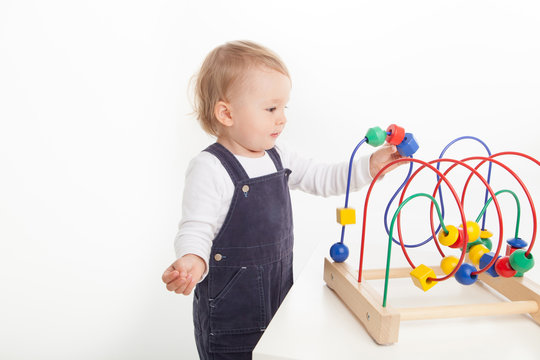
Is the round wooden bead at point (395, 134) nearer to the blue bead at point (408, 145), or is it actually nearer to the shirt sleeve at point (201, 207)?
the blue bead at point (408, 145)

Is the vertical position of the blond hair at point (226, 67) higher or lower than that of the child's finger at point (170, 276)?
higher

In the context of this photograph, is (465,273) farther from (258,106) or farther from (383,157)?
(258,106)

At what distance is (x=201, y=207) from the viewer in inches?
32.0

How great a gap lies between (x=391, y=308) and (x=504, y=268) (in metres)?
0.19

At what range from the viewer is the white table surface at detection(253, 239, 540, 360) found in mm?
581

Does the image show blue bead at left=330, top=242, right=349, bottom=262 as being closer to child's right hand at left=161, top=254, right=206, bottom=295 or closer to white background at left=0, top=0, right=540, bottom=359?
child's right hand at left=161, top=254, right=206, bottom=295

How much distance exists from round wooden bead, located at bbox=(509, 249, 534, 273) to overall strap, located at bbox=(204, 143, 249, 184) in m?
0.44

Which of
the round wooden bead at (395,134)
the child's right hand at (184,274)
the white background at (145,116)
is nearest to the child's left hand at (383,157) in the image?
the round wooden bead at (395,134)

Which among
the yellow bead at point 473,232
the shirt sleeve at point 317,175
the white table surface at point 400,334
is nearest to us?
the white table surface at point 400,334

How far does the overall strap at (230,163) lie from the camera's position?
2.82 ft

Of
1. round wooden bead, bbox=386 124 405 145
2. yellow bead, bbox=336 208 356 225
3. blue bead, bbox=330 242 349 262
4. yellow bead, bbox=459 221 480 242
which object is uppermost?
round wooden bead, bbox=386 124 405 145

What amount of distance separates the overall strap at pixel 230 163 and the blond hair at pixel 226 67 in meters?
0.07

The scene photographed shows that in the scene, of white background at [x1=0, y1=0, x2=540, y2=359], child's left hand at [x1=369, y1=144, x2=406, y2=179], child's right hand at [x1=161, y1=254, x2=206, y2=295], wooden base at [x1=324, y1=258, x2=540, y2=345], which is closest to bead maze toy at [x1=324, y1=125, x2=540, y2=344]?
wooden base at [x1=324, y1=258, x2=540, y2=345]

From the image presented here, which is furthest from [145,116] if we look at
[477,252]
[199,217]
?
[477,252]
